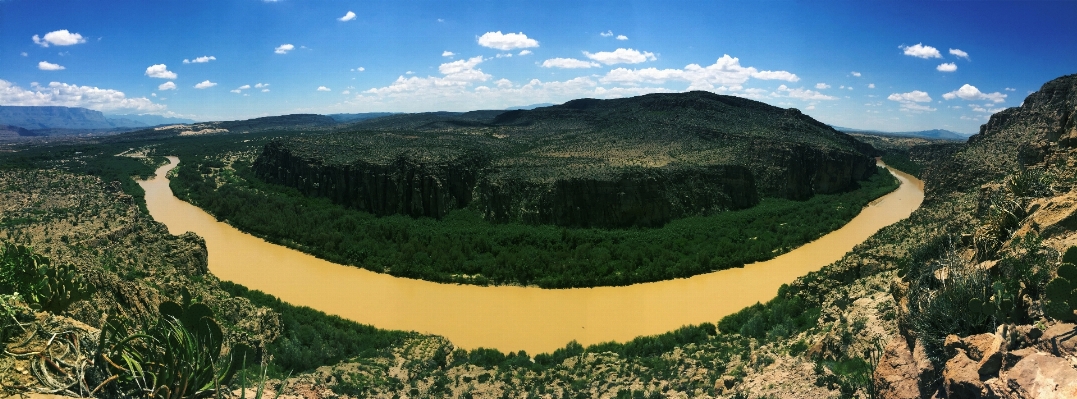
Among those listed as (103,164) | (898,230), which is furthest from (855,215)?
(103,164)

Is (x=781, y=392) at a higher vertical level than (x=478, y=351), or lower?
higher

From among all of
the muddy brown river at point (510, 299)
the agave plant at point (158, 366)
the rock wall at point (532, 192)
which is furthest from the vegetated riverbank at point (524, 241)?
the agave plant at point (158, 366)

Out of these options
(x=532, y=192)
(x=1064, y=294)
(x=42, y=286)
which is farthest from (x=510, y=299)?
(x=1064, y=294)

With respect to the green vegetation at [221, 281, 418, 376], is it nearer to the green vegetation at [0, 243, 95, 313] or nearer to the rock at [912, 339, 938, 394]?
the green vegetation at [0, 243, 95, 313]

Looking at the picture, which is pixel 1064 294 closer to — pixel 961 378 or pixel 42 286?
pixel 961 378

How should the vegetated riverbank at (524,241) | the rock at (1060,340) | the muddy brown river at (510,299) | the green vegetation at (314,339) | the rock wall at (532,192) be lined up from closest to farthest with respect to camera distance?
1. the rock at (1060,340)
2. the green vegetation at (314,339)
3. the muddy brown river at (510,299)
4. the vegetated riverbank at (524,241)
5. the rock wall at (532,192)

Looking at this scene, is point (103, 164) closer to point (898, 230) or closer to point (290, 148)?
point (290, 148)

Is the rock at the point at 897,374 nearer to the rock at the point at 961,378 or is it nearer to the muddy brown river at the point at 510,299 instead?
the rock at the point at 961,378
